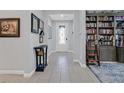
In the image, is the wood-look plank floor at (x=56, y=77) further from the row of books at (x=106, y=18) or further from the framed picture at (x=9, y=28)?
the row of books at (x=106, y=18)

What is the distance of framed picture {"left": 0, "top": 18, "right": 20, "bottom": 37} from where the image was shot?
5094 mm

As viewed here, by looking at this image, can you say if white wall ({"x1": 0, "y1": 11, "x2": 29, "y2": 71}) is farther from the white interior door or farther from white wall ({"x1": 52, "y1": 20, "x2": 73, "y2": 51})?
the white interior door

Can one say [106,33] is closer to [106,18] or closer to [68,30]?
[106,18]

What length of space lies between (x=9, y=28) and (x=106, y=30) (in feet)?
14.7

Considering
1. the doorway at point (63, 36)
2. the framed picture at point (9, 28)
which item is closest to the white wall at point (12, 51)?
the framed picture at point (9, 28)

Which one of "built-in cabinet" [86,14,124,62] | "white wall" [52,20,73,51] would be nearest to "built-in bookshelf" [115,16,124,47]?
"built-in cabinet" [86,14,124,62]

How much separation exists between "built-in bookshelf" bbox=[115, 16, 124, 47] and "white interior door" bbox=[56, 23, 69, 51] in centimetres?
630

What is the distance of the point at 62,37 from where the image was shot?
45.9ft

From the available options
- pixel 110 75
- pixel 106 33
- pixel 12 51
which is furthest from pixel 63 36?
pixel 110 75

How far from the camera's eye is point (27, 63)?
4.84 m

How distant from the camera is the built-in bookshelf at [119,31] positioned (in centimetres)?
777

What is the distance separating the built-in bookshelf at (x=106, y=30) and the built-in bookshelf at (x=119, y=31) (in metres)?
0.24
